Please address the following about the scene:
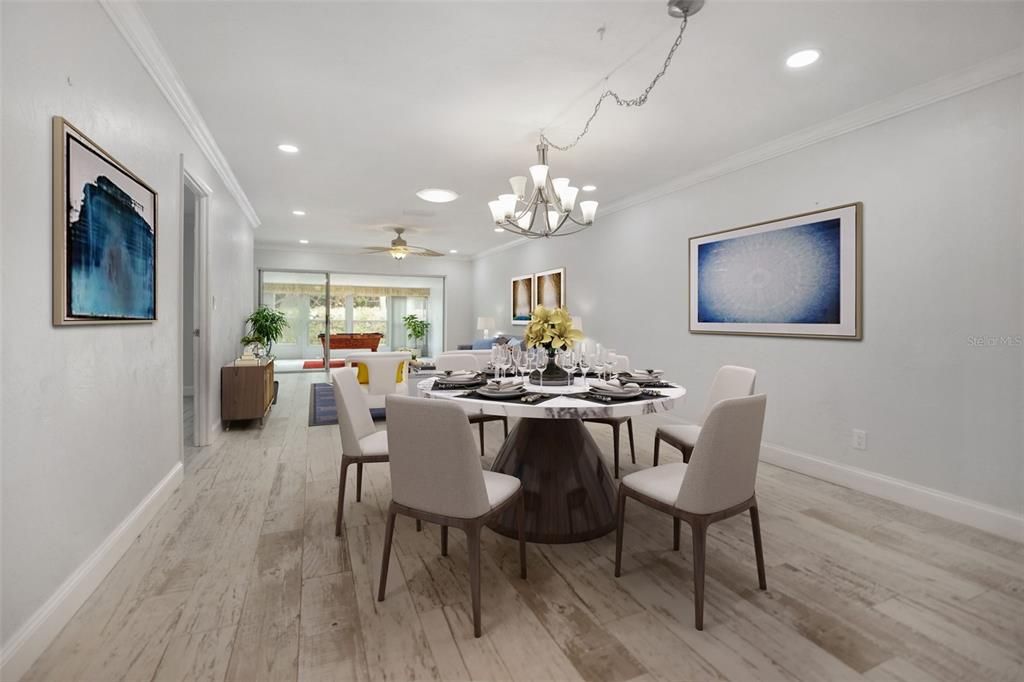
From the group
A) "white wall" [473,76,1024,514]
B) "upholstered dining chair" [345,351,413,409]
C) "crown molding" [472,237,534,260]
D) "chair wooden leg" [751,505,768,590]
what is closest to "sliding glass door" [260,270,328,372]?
"crown molding" [472,237,534,260]

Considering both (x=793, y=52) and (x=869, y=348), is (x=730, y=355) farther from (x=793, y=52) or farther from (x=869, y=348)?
(x=793, y=52)

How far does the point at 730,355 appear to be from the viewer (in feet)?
12.8

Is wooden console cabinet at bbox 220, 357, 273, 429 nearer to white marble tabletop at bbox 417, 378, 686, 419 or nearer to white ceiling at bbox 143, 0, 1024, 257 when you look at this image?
white ceiling at bbox 143, 0, 1024, 257

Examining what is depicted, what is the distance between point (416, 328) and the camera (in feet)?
38.5

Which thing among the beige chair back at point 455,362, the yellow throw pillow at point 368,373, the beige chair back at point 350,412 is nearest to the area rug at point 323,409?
the yellow throw pillow at point 368,373

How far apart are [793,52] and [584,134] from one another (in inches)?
53.8

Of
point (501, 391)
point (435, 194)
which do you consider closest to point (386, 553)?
point (501, 391)

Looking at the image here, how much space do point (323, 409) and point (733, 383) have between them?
15.2 feet

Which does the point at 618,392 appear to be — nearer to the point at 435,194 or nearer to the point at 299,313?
the point at 435,194

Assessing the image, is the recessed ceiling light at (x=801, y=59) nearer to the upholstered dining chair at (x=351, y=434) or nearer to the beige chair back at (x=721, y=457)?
the beige chair back at (x=721, y=457)

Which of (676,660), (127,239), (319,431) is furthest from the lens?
(319,431)

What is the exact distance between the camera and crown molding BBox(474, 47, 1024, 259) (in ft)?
7.77

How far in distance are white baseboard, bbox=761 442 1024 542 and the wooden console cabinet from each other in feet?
14.8

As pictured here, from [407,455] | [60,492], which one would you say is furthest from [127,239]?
[407,455]
